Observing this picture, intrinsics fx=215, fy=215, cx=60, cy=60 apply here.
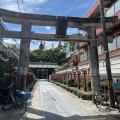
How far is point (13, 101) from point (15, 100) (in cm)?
15

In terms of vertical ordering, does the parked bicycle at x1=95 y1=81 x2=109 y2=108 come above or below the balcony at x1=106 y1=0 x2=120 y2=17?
below

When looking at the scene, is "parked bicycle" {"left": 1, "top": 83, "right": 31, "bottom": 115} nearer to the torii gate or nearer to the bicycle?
the bicycle

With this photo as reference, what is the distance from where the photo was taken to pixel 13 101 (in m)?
10.7

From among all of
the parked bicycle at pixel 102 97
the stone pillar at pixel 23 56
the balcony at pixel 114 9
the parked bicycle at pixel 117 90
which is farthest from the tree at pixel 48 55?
the parked bicycle at pixel 117 90

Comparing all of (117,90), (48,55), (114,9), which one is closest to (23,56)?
(117,90)

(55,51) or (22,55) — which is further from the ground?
(55,51)

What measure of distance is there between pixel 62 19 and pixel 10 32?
306cm

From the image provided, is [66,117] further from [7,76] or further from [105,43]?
[7,76]

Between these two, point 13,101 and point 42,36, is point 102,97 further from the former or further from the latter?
point 13,101

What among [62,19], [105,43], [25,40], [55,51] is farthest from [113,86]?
[55,51]

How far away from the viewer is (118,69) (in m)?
14.1

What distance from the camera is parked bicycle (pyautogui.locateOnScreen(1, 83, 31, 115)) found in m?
10.3

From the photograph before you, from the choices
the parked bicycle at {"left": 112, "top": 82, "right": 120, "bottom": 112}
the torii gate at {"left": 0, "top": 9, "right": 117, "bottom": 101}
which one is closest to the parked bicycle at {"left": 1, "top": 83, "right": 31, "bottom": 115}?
the torii gate at {"left": 0, "top": 9, "right": 117, "bottom": 101}

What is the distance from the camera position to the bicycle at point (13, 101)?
10.5 meters
